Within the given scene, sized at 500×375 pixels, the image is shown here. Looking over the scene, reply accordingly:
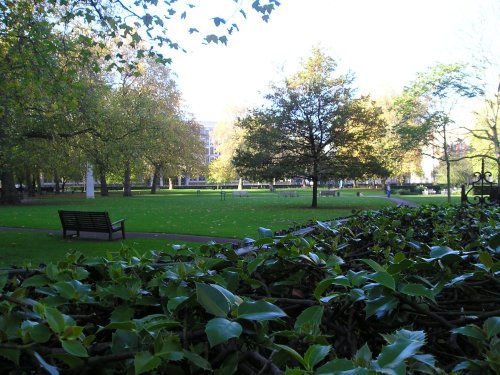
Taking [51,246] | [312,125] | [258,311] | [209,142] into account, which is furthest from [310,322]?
[209,142]

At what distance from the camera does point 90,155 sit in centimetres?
1669

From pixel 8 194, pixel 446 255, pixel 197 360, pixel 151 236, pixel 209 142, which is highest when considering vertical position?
pixel 209 142

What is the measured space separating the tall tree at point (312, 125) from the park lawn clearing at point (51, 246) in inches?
589

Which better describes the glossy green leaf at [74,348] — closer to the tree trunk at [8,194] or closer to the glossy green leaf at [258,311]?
the glossy green leaf at [258,311]

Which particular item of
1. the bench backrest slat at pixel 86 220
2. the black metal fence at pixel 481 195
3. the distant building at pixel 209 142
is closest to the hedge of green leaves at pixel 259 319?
the black metal fence at pixel 481 195

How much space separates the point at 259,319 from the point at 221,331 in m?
0.11

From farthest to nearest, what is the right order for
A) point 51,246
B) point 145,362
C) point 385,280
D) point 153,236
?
point 153,236 < point 51,246 < point 385,280 < point 145,362

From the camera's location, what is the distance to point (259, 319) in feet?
3.31

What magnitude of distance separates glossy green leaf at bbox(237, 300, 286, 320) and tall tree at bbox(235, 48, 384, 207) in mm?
24692

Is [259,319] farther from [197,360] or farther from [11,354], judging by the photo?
[11,354]

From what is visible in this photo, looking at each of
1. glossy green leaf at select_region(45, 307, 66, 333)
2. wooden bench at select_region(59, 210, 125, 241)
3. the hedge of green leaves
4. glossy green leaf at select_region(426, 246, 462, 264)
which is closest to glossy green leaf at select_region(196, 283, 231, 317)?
the hedge of green leaves

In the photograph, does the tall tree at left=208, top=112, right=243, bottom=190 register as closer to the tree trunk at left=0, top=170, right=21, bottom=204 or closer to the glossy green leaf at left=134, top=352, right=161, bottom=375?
the tree trunk at left=0, top=170, right=21, bottom=204

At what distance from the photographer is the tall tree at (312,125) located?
84.3 ft

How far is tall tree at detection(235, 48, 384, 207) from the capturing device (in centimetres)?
2569
